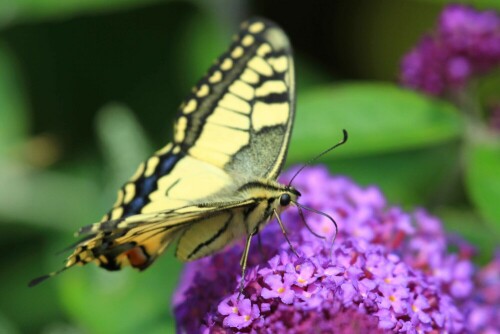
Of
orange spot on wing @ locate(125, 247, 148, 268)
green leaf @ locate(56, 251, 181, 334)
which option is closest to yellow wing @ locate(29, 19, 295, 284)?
orange spot on wing @ locate(125, 247, 148, 268)

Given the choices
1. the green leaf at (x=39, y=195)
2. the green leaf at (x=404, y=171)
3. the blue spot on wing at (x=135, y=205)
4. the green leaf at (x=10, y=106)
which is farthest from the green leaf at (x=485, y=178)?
the green leaf at (x=10, y=106)

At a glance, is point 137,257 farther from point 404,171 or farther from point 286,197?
point 404,171

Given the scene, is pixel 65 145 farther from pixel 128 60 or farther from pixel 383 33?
pixel 383 33

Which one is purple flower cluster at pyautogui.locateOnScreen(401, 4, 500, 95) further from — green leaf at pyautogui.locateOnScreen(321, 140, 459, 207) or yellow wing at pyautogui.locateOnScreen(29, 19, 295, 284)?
yellow wing at pyautogui.locateOnScreen(29, 19, 295, 284)

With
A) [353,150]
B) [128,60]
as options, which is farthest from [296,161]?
[128,60]

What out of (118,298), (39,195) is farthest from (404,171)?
(39,195)
